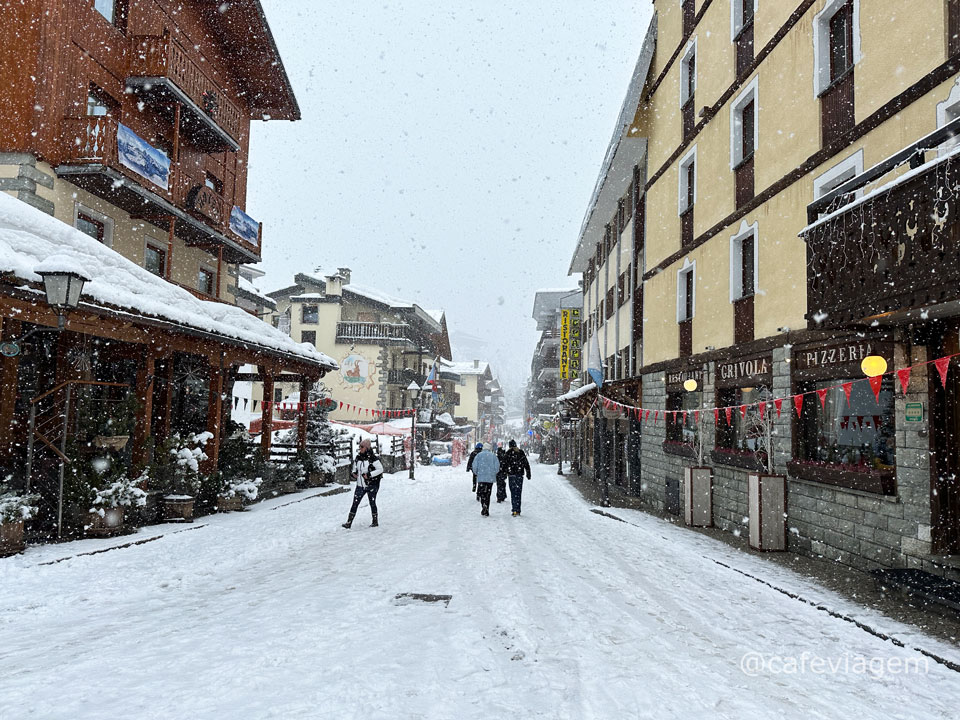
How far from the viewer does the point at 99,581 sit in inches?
270

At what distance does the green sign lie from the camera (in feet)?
23.5

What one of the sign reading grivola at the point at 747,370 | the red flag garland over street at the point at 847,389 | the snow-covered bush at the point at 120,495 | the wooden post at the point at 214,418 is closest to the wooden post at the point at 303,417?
the wooden post at the point at 214,418

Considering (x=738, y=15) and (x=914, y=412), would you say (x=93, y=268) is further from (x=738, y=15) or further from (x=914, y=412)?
(x=738, y=15)

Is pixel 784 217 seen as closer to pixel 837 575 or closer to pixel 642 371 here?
pixel 837 575

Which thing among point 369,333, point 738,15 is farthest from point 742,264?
point 369,333

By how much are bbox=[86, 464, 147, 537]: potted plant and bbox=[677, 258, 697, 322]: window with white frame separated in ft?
39.3

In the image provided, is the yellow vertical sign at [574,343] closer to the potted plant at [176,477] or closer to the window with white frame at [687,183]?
the window with white frame at [687,183]

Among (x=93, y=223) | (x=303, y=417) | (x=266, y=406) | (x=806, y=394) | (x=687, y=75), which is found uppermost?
(x=687, y=75)

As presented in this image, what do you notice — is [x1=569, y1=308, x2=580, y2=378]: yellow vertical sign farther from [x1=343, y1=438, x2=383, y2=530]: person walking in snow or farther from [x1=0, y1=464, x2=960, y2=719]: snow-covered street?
[x1=0, y1=464, x2=960, y2=719]: snow-covered street

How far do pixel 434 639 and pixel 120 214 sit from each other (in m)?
13.7

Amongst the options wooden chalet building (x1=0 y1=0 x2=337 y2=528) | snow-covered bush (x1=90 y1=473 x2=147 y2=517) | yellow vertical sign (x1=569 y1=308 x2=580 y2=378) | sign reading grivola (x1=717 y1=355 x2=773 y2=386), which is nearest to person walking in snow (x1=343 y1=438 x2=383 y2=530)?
snow-covered bush (x1=90 y1=473 x2=147 y2=517)

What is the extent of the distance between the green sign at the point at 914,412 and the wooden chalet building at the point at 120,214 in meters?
10.5

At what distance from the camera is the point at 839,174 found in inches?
352

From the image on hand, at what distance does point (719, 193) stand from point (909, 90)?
565 cm
